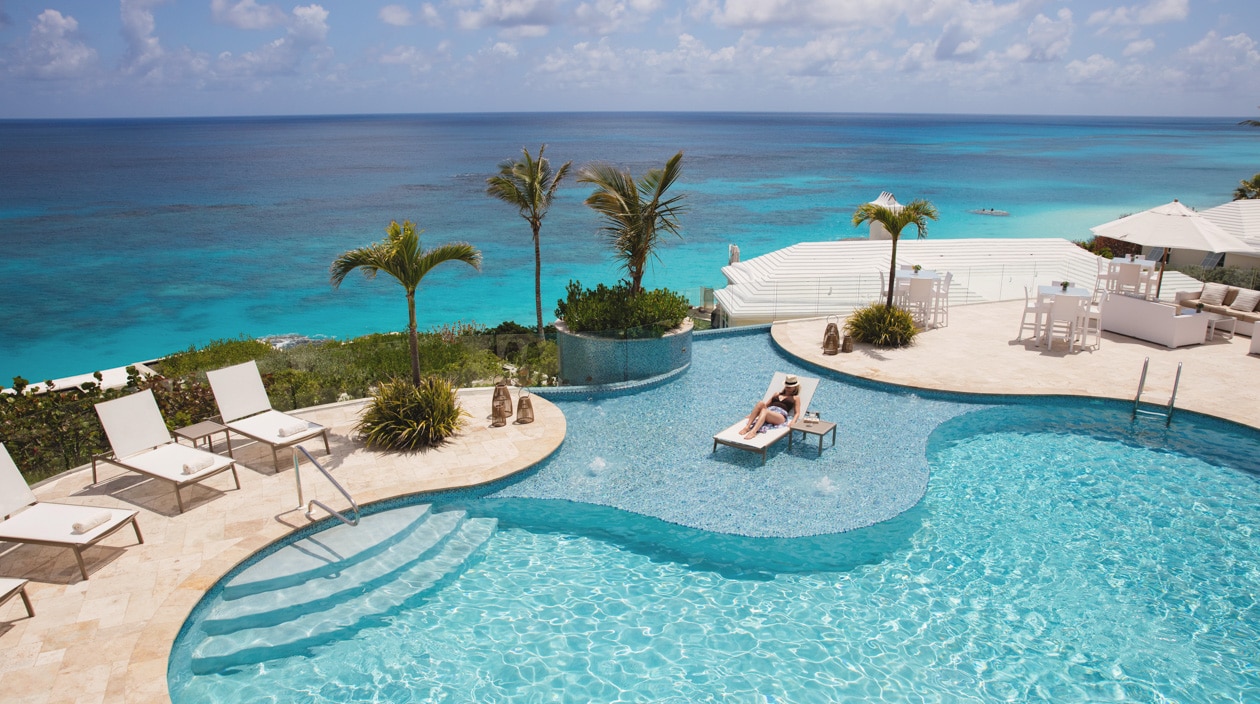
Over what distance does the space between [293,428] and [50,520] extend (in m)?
2.78

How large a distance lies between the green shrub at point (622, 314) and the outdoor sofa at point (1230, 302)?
36.3 ft

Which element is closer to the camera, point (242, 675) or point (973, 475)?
point (242, 675)

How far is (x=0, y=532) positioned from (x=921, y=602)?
883 cm

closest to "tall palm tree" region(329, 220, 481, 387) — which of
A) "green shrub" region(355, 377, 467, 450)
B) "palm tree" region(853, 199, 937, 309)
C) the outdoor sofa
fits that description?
"green shrub" region(355, 377, 467, 450)

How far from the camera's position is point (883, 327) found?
14273mm

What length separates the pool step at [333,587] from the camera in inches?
Result: 271

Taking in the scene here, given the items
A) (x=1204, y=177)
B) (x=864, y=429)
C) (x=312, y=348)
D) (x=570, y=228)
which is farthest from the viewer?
(x=1204, y=177)

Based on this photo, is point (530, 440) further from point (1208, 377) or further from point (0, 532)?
point (1208, 377)

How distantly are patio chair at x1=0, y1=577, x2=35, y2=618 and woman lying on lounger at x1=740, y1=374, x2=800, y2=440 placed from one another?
7.63 metres

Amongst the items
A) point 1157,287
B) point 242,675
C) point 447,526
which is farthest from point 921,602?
point 1157,287

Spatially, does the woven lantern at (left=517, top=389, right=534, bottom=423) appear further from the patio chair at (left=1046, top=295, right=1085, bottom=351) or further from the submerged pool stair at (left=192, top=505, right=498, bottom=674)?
the patio chair at (left=1046, top=295, right=1085, bottom=351)

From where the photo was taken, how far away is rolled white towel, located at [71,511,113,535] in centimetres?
698

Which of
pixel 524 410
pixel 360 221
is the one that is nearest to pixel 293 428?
pixel 524 410

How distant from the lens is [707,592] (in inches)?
294
